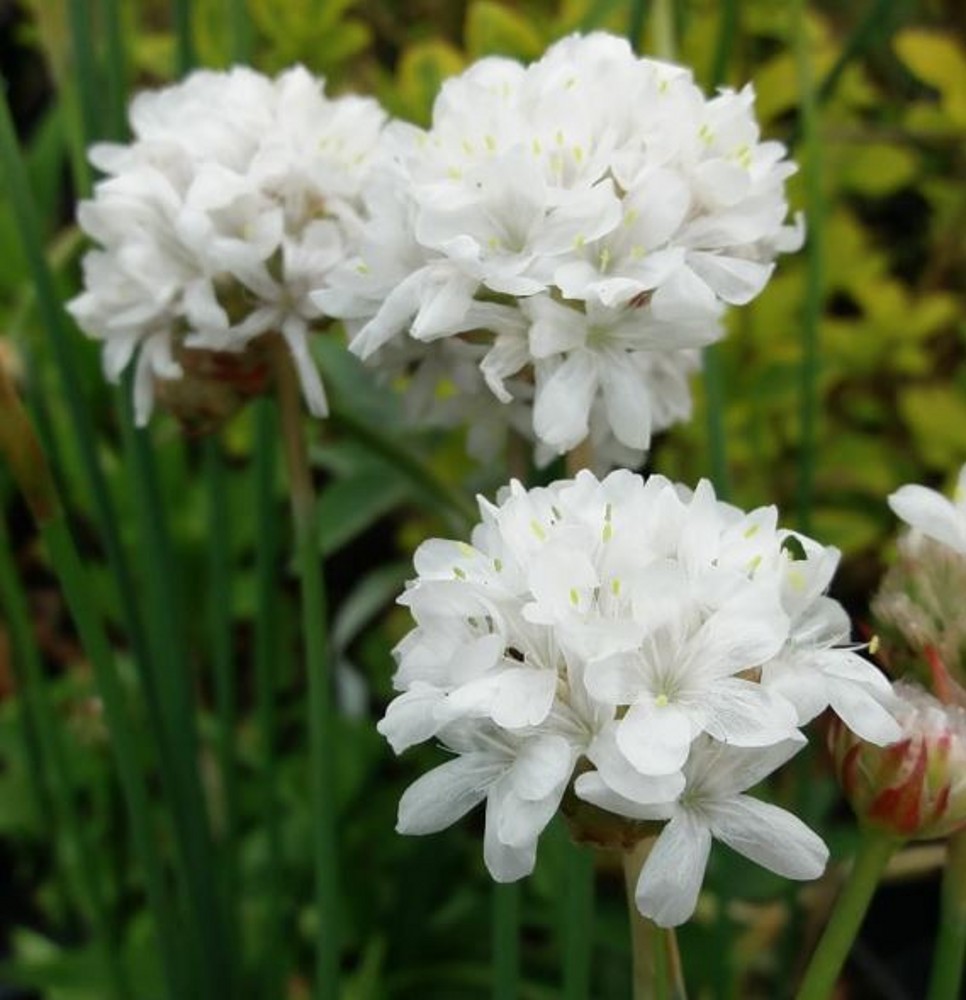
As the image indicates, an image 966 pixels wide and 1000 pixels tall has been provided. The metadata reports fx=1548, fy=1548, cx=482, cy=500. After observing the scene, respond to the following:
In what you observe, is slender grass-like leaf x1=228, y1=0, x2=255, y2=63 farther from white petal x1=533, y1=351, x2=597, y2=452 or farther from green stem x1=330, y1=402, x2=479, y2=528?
white petal x1=533, y1=351, x2=597, y2=452

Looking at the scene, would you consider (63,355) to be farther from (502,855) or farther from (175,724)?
(502,855)

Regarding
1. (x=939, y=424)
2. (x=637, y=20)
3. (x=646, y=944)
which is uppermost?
(x=637, y=20)

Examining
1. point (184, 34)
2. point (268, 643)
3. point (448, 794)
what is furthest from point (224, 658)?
point (448, 794)

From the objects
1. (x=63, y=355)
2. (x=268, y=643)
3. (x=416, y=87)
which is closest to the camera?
(x=63, y=355)

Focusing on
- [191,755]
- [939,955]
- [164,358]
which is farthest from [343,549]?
[939,955]

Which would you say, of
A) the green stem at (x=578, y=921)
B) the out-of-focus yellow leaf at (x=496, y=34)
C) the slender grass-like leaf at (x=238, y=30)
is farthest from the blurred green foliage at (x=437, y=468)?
the green stem at (x=578, y=921)

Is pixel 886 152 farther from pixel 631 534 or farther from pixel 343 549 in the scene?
pixel 631 534

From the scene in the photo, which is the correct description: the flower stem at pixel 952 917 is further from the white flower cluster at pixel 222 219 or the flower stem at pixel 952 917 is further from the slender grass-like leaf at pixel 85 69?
the slender grass-like leaf at pixel 85 69
